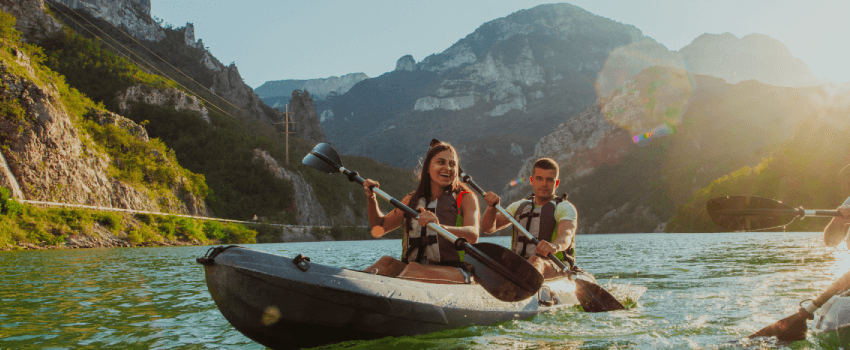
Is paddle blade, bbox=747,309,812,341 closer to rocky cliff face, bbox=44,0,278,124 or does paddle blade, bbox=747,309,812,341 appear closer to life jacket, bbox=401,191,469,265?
life jacket, bbox=401,191,469,265

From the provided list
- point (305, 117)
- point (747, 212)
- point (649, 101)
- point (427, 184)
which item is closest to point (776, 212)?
point (747, 212)

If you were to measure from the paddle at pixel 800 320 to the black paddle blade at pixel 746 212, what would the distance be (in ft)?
2.89

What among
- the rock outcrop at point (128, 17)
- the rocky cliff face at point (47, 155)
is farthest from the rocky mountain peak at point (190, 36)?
the rocky cliff face at point (47, 155)

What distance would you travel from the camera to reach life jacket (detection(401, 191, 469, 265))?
5344mm

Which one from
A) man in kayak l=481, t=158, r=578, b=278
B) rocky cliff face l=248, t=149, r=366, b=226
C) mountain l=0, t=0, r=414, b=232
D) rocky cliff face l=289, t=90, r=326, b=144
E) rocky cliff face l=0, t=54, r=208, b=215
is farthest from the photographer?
rocky cliff face l=289, t=90, r=326, b=144

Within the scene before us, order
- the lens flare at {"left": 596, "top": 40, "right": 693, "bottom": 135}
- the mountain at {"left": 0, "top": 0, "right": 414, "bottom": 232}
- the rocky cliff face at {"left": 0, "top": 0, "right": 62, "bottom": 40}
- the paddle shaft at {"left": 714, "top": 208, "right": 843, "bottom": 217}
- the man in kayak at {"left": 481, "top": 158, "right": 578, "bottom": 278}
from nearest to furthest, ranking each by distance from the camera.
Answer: the paddle shaft at {"left": 714, "top": 208, "right": 843, "bottom": 217} → the man in kayak at {"left": 481, "top": 158, "right": 578, "bottom": 278} → the mountain at {"left": 0, "top": 0, "right": 414, "bottom": 232} → the rocky cliff face at {"left": 0, "top": 0, "right": 62, "bottom": 40} → the lens flare at {"left": 596, "top": 40, "right": 693, "bottom": 135}

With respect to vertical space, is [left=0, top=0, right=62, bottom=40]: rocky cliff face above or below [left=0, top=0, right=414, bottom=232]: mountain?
above

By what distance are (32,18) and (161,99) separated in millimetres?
12754

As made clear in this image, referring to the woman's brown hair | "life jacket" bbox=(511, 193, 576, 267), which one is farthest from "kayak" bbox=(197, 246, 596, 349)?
"life jacket" bbox=(511, 193, 576, 267)

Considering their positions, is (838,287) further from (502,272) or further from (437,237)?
(437,237)

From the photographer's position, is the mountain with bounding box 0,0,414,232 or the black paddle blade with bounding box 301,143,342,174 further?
the mountain with bounding box 0,0,414,232

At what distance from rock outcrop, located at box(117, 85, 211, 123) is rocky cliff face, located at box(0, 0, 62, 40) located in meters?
8.27

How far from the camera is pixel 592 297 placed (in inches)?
272

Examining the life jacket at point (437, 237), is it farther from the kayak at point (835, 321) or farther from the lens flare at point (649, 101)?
the lens flare at point (649, 101)
